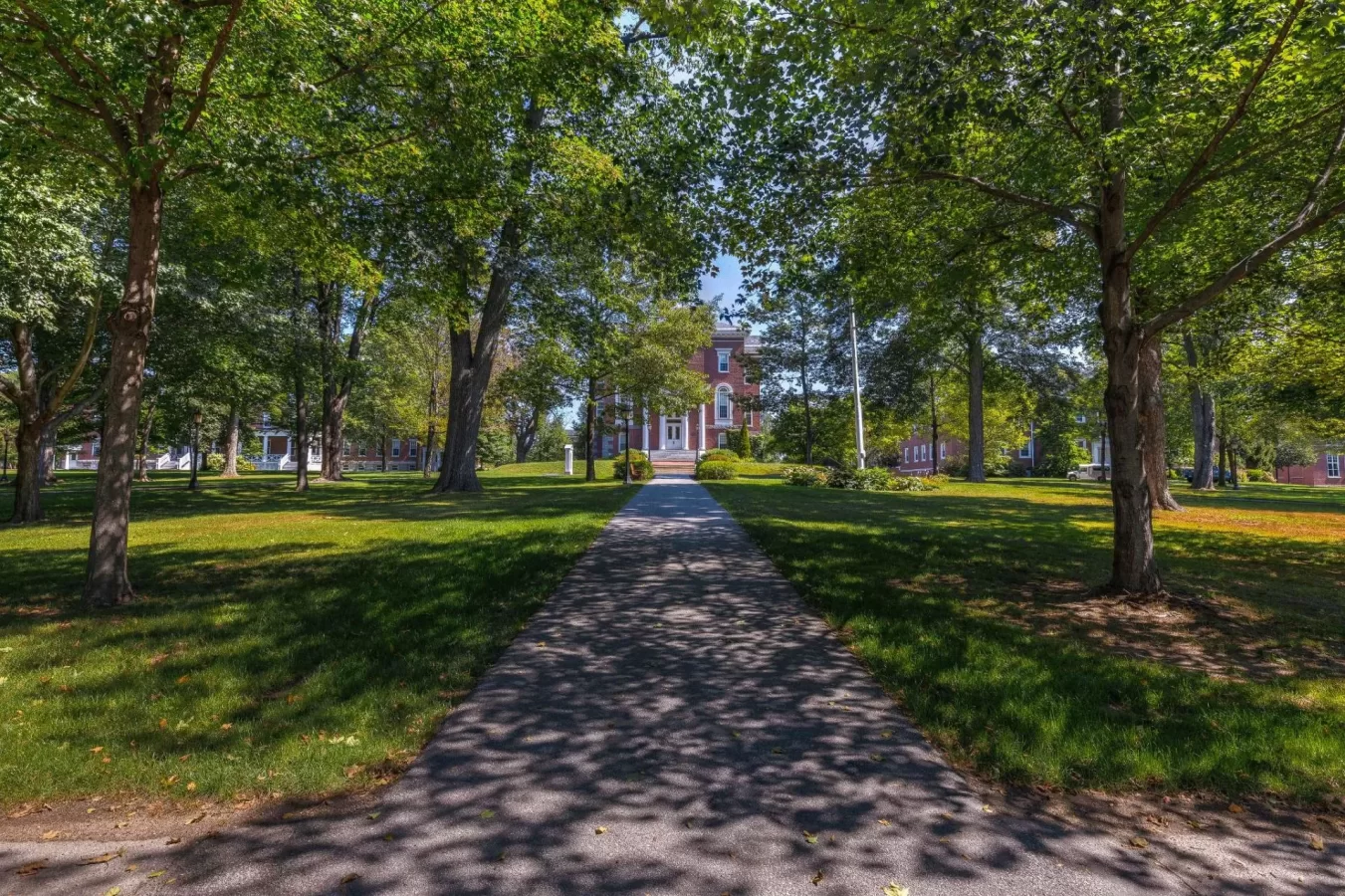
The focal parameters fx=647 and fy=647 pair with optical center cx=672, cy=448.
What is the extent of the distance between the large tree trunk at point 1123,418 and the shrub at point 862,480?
657 inches

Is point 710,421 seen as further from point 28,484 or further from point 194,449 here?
point 28,484

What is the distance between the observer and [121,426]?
659 cm

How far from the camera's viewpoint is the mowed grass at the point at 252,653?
3.35 metres

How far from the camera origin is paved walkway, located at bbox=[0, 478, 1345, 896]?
96.7 inches

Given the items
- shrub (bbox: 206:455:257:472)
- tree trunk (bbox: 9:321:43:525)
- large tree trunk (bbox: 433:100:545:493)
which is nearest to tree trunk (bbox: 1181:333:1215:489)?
large tree trunk (bbox: 433:100:545:493)

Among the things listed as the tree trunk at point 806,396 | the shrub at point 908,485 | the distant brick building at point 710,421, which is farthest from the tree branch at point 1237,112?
the distant brick building at point 710,421

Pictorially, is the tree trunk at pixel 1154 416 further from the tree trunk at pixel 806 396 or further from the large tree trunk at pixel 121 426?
the tree trunk at pixel 806 396

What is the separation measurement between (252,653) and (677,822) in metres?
3.94

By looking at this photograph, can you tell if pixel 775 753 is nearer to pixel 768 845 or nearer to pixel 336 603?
pixel 768 845

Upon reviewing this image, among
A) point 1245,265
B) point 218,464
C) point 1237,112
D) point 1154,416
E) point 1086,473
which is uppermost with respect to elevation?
point 1237,112

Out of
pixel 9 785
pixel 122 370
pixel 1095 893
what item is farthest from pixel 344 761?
pixel 122 370

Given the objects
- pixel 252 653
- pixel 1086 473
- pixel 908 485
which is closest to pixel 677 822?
pixel 252 653

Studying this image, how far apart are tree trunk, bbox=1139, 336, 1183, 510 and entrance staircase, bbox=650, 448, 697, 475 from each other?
30.0 metres

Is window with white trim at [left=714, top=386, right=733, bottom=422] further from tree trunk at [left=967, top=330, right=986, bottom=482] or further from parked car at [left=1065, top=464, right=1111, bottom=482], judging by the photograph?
tree trunk at [left=967, top=330, right=986, bottom=482]
